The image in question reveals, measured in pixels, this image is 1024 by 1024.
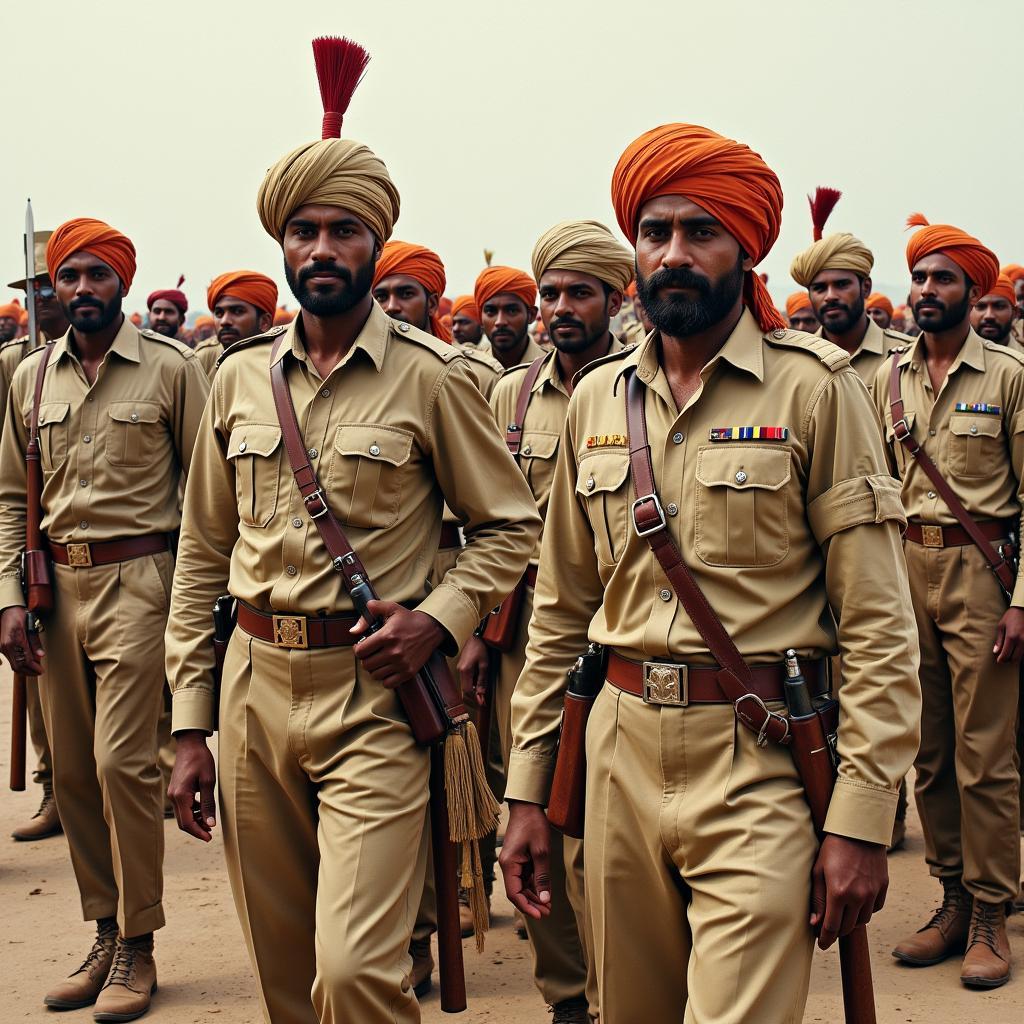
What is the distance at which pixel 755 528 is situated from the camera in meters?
3.15

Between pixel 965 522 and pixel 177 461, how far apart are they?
10.9 ft

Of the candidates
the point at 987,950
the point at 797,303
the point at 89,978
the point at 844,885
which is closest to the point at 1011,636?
the point at 987,950

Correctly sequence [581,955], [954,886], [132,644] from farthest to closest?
[954,886], [132,644], [581,955]

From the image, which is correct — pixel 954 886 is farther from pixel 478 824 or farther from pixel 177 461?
pixel 177 461

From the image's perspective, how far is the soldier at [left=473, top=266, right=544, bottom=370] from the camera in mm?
7957

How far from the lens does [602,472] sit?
11.2ft

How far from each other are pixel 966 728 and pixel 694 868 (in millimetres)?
3170

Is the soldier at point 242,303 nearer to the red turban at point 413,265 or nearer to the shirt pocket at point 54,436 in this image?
the red turban at point 413,265

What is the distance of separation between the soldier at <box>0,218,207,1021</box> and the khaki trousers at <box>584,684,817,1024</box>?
2.68 metres

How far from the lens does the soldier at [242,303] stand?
387 inches

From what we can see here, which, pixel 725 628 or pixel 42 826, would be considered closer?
pixel 725 628

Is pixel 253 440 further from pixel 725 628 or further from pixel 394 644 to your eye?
pixel 725 628

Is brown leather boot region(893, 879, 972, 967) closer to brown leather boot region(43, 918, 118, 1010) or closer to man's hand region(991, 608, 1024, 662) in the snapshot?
man's hand region(991, 608, 1024, 662)

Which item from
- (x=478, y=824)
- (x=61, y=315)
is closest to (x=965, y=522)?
(x=478, y=824)
